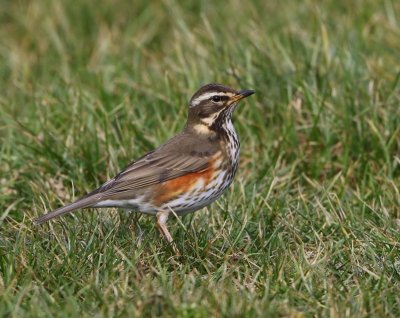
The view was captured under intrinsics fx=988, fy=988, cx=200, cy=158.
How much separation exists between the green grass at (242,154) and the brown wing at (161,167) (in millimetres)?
287

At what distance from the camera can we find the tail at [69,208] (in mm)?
6953

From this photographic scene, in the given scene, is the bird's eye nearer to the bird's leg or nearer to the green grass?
the green grass

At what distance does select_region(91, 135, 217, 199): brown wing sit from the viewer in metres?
7.46

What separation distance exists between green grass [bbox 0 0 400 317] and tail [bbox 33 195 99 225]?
0.33 feet

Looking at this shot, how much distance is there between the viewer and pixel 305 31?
10742mm

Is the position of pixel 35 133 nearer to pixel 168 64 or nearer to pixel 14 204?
pixel 14 204

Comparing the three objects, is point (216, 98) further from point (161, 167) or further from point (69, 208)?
point (69, 208)

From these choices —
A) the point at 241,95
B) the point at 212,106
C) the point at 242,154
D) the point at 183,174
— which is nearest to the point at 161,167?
the point at 183,174

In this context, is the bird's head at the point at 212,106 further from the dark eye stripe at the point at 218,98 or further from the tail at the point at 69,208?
the tail at the point at 69,208

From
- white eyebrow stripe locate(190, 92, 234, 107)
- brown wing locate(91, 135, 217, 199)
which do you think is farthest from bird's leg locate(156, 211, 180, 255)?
white eyebrow stripe locate(190, 92, 234, 107)

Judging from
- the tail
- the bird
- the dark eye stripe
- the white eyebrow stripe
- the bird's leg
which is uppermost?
the white eyebrow stripe

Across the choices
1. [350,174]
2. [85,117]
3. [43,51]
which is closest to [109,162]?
[85,117]

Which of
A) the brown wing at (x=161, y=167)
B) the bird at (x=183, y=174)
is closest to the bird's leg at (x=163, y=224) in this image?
the bird at (x=183, y=174)

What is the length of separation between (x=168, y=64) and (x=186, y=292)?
4.99 meters
